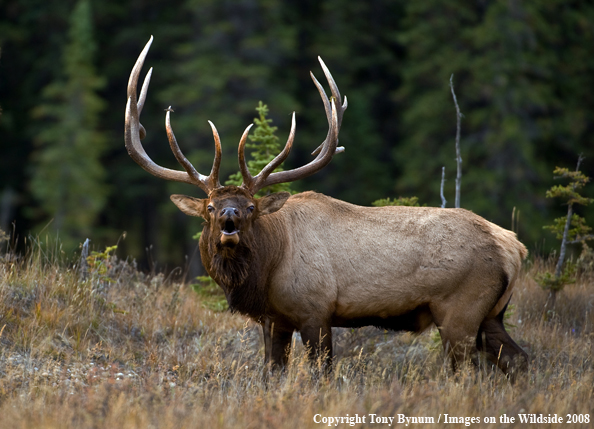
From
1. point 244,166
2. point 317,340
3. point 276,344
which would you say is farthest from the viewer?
point 276,344

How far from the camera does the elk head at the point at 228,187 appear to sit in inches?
233

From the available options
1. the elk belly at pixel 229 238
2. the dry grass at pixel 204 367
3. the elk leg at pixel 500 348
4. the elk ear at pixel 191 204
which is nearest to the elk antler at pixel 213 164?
the elk ear at pixel 191 204

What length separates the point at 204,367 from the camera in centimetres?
657

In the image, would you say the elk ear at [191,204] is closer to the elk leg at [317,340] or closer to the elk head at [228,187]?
the elk head at [228,187]

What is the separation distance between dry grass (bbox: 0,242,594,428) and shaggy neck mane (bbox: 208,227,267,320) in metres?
0.35

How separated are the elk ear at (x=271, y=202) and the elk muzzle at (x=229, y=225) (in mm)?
467

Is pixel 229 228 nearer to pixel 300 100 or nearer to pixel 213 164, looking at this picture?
pixel 213 164

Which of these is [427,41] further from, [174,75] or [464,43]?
[174,75]

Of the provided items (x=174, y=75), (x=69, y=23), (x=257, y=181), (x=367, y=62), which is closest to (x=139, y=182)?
(x=174, y=75)

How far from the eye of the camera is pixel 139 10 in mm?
27312

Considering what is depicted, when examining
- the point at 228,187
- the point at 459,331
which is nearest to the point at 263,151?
the point at 228,187

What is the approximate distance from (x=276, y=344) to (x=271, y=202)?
1.29 m

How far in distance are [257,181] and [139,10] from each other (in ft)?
75.2

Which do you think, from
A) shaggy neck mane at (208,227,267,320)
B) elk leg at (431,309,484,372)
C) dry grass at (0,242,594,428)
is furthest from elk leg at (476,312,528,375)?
shaggy neck mane at (208,227,267,320)
